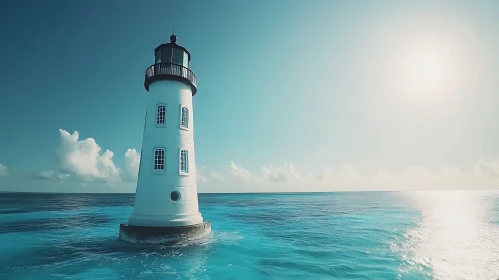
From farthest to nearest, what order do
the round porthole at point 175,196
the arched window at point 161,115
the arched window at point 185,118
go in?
the arched window at point 185,118 < the arched window at point 161,115 < the round porthole at point 175,196

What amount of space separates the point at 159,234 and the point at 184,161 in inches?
195

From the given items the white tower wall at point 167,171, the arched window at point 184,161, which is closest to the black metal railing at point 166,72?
the white tower wall at point 167,171

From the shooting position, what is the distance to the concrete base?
16.7m

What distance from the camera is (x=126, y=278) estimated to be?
12.5m

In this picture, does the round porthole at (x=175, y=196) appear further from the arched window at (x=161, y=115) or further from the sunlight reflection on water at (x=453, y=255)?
the sunlight reflection on water at (x=453, y=255)

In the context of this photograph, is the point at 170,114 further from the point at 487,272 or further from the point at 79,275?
the point at 487,272

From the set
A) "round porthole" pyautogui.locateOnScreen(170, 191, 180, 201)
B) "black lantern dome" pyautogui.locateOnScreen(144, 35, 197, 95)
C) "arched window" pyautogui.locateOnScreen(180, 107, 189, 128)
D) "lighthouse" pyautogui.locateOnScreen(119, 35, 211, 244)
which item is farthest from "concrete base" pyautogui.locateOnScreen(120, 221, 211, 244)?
"black lantern dome" pyautogui.locateOnScreen(144, 35, 197, 95)

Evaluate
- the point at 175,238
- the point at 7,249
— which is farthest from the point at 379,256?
the point at 7,249

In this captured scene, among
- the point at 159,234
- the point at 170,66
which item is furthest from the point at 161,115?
the point at 159,234

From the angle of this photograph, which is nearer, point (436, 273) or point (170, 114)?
point (436, 273)

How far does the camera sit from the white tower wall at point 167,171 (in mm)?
17328

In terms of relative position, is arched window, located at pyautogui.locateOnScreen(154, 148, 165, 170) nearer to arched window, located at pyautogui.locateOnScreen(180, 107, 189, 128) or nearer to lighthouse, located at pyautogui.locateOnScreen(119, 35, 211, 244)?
lighthouse, located at pyautogui.locateOnScreen(119, 35, 211, 244)

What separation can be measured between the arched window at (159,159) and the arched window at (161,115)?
2.00 metres

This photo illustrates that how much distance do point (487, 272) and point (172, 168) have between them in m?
19.9
